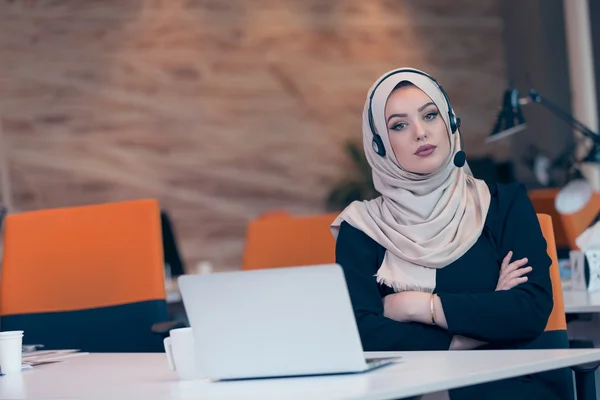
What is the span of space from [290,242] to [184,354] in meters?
1.48

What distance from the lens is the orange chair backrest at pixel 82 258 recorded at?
120 inches

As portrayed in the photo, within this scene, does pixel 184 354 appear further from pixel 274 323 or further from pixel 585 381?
pixel 585 381

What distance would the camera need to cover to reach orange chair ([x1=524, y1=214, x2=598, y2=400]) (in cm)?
192

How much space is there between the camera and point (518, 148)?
27.0 ft

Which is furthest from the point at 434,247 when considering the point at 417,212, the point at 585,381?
the point at 585,381

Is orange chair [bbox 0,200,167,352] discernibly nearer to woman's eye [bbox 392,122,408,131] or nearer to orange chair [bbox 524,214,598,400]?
woman's eye [bbox 392,122,408,131]

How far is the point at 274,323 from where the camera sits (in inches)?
63.2

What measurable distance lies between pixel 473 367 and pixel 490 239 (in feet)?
2.35

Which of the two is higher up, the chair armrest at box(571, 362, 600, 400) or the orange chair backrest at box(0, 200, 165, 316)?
the orange chair backrest at box(0, 200, 165, 316)

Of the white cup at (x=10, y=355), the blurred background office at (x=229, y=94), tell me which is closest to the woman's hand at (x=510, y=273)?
the white cup at (x=10, y=355)

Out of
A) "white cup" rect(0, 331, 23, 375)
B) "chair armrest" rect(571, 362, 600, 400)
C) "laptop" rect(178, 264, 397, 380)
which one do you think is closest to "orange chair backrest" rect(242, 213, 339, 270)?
"white cup" rect(0, 331, 23, 375)

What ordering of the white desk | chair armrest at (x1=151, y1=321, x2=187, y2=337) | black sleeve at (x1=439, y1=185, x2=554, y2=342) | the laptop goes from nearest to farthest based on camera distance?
the white desk
the laptop
black sleeve at (x1=439, y1=185, x2=554, y2=342)
chair armrest at (x1=151, y1=321, x2=187, y2=337)

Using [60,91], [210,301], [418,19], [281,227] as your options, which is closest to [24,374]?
[210,301]

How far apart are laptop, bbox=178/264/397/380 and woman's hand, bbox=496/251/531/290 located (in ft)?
2.00
